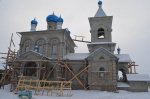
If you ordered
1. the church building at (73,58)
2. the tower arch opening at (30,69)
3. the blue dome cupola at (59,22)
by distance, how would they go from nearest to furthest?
the church building at (73,58) → the tower arch opening at (30,69) → the blue dome cupola at (59,22)

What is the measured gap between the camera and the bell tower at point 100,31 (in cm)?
2467

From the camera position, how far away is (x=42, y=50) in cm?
2544

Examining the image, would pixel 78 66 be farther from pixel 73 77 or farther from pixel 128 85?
pixel 128 85

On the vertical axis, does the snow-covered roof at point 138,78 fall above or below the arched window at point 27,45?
below

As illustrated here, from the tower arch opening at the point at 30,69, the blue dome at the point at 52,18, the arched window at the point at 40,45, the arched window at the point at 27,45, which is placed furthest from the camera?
the blue dome at the point at 52,18

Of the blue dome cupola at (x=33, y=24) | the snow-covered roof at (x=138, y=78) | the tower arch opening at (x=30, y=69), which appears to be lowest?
the snow-covered roof at (x=138, y=78)

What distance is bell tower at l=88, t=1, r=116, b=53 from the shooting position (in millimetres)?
24666

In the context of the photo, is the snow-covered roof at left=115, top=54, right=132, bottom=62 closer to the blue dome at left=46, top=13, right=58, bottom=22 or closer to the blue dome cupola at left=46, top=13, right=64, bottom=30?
the blue dome cupola at left=46, top=13, right=64, bottom=30

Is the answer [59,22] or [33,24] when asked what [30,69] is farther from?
[59,22]

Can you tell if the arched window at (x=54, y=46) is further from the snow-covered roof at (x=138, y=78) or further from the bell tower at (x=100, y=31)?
the snow-covered roof at (x=138, y=78)

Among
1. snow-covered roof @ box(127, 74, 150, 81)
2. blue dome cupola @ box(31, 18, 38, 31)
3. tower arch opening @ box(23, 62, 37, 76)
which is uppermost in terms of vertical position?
blue dome cupola @ box(31, 18, 38, 31)

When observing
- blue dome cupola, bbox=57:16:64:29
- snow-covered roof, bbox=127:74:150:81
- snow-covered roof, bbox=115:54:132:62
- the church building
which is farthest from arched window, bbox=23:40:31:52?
snow-covered roof, bbox=127:74:150:81

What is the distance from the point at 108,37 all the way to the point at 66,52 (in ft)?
20.6

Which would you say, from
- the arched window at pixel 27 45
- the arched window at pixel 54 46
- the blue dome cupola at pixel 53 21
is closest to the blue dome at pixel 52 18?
the blue dome cupola at pixel 53 21
